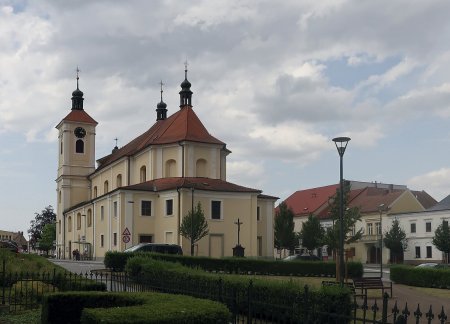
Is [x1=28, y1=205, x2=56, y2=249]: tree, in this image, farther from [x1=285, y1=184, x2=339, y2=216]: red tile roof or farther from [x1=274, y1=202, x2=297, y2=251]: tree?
[x1=274, y1=202, x2=297, y2=251]: tree

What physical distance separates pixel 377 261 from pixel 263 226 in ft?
70.5

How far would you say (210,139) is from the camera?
5706cm

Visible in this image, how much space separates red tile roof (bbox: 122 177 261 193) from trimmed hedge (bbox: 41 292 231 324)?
126 feet

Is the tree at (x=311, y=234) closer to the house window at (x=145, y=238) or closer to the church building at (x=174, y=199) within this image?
the church building at (x=174, y=199)

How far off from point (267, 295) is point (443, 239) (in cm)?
5420

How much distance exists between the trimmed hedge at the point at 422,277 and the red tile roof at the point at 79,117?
48117 mm

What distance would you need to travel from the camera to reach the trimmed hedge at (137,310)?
28.1 feet

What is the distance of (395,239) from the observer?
68.0 meters

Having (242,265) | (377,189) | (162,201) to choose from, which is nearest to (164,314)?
(242,265)

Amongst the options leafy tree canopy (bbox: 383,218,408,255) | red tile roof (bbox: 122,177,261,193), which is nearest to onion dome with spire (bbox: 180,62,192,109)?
red tile roof (bbox: 122,177,261,193)

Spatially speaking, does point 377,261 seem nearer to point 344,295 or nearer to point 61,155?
point 61,155

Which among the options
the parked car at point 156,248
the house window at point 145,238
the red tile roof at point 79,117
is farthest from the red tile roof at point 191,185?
the red tile roof at point 79,117

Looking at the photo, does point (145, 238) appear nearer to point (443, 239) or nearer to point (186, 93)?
point (186, 93)

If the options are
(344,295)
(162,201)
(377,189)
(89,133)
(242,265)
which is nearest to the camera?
(344,295)
